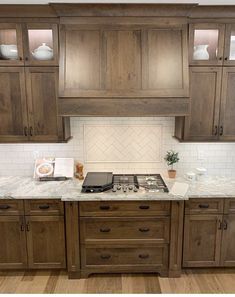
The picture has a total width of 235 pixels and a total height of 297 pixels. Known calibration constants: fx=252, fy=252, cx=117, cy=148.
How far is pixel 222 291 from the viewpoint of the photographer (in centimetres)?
251

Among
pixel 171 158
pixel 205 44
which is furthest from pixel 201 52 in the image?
pixel 171 158

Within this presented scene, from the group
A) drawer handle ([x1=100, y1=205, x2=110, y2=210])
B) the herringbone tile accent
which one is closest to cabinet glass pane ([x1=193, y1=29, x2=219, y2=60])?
the herringbone tile accent

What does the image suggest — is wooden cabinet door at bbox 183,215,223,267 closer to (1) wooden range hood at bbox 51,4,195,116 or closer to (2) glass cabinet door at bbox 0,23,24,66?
(1) wooden range hood at bbox 51,4,195,116

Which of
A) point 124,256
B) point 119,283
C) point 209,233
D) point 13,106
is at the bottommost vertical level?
point 119,283

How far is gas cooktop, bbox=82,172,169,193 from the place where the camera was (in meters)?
2.58

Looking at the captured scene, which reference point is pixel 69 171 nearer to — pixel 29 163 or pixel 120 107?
pixel 29 163

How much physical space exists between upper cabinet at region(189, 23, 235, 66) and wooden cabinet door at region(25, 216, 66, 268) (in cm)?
222

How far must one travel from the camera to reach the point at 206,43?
2709mm

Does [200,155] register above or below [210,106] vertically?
below

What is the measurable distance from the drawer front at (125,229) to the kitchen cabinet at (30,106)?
3.28ft

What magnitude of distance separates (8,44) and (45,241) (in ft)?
6.93

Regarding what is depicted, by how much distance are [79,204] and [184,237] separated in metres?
1.15

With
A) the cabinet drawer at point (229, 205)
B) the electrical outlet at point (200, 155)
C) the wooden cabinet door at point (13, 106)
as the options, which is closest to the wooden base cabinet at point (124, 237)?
the cabinet drawer at point (229, 205)

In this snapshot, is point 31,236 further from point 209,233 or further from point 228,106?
point 228,106
